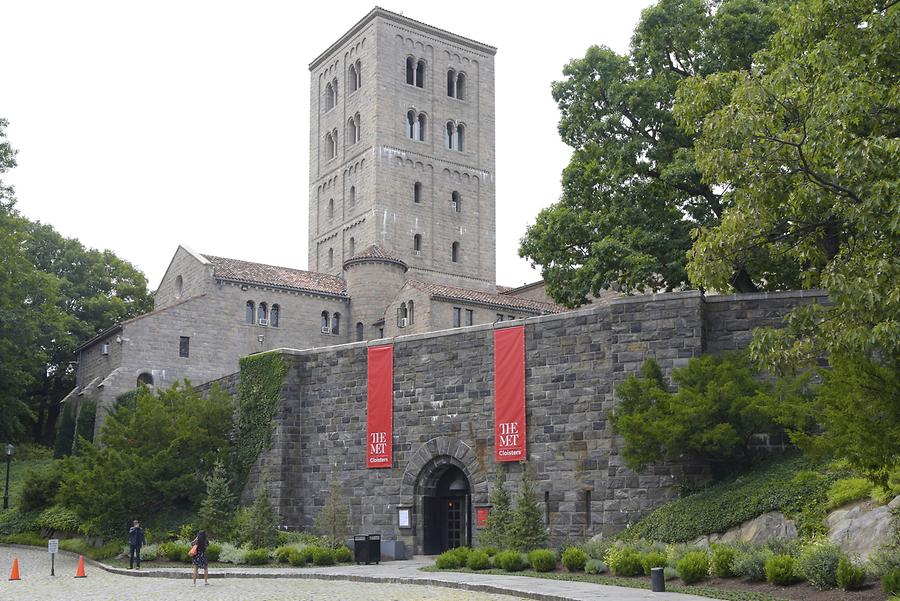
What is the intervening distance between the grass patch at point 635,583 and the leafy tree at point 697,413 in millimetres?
3842

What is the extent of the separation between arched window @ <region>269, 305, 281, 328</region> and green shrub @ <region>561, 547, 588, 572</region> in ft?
121

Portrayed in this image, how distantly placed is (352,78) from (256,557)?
177ft

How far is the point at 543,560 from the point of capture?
72.8 ft

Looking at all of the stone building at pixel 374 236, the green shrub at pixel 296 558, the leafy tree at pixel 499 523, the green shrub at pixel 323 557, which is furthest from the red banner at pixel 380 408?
the stone building at pixel 374 236

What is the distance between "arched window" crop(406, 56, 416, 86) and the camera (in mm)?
75688

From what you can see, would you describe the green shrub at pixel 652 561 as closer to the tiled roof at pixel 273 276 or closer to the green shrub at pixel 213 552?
the green shrub at pixel 213 552

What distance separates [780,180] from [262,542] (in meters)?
19.5

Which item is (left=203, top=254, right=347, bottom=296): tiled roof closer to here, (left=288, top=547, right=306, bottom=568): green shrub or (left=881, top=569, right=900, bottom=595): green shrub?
(left=288, top=547, right=306, bottom=568): green shrub

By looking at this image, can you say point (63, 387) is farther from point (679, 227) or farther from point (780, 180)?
point (780, 180)

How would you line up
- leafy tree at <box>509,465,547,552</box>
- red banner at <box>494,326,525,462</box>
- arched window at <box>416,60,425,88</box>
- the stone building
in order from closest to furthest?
1. leafy tree at <box>509,465,547,552</box>
2. red banner at <box>494,326,525,462</box>
3. the stone building
4. arched window at <box>416,60,425,88</box>

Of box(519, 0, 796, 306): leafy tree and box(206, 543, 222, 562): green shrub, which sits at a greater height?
box(519, 0, 796, 306): leafy tree

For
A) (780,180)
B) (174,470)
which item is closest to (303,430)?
(174,470)

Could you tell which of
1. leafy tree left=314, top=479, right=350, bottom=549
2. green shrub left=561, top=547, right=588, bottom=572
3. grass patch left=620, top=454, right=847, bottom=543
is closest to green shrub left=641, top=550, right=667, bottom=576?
green shrub left=561, top=547, right=588, bottom=572

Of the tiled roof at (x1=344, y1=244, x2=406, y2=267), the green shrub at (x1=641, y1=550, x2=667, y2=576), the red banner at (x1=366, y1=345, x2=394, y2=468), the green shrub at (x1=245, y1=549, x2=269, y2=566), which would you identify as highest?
the tiled roof at (x1=344, y1=244, x2=406, y2=267)
